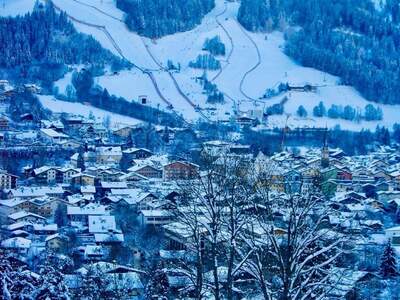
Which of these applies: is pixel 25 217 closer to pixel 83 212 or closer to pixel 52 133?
pixel 83 212

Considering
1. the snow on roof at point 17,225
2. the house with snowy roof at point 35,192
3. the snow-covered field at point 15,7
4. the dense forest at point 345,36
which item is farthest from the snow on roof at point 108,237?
the snow-covered field at point 15,7

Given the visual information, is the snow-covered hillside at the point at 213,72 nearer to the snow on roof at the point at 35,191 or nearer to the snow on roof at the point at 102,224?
the snow on roof at the point at 35,191

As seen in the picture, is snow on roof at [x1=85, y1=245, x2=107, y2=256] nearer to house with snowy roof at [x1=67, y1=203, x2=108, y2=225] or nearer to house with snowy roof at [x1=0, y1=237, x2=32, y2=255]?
house with snowy roof at [x1=0, y1=237, x2=32, y2=255]

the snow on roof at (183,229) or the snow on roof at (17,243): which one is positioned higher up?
the snow on roof at (183,229)

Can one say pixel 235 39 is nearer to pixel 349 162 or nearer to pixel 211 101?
pixel 211 101

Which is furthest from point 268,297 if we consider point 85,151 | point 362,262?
Result: point 85,151
